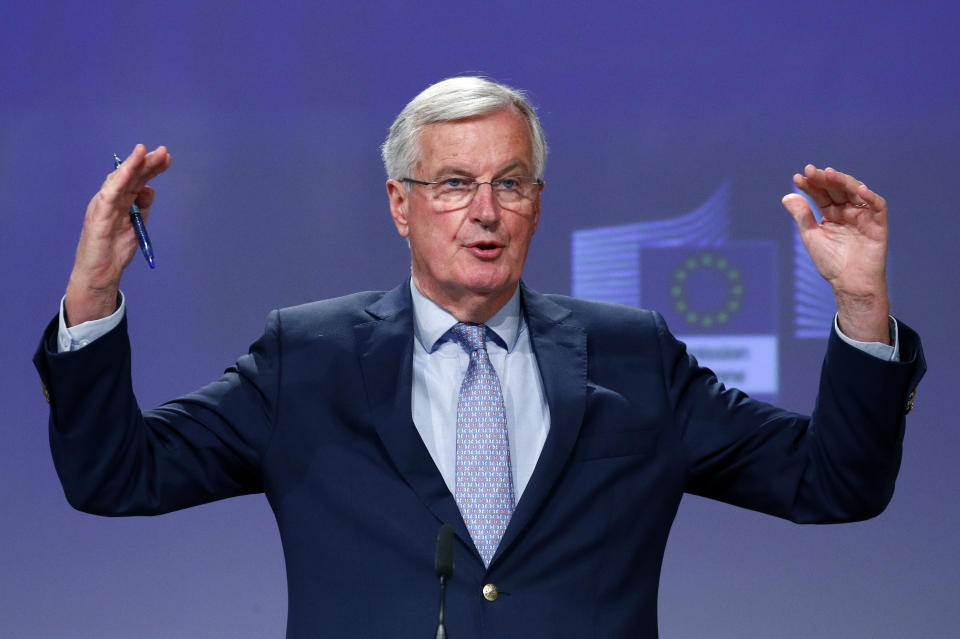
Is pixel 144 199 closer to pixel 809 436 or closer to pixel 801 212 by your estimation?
pixel 801 212

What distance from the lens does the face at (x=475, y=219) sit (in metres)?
2.01

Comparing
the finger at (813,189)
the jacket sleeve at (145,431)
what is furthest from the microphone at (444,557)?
the finger at (813,189)

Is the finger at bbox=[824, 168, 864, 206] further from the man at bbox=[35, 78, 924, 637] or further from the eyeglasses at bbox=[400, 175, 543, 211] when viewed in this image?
the eyeglasses at bbox=[400, 175, 543, 211]

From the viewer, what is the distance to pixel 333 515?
192cm

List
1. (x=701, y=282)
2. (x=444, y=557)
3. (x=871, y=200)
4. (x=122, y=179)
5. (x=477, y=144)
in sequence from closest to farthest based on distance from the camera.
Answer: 1. (x=444, y=557)
2. (x=122, y=179)
3. (x=871, y=200)
4. (x=477, y=144)
5. (x=701, y=282)

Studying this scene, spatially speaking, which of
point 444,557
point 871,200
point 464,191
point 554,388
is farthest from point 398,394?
point 871,200

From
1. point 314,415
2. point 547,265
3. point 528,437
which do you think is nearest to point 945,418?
point 547,265

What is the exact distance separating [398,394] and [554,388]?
0.26 meters

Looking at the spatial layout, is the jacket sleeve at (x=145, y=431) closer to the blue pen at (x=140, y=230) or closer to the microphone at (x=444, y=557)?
the blue pen at (x=140, y=230)

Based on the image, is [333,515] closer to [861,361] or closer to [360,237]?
[861,361]

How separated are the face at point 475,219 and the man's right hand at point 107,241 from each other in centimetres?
48

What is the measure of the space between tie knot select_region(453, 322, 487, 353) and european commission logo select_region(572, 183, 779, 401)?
1584mm

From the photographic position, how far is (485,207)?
2.00m

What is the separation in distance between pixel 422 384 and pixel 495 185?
363 mm
